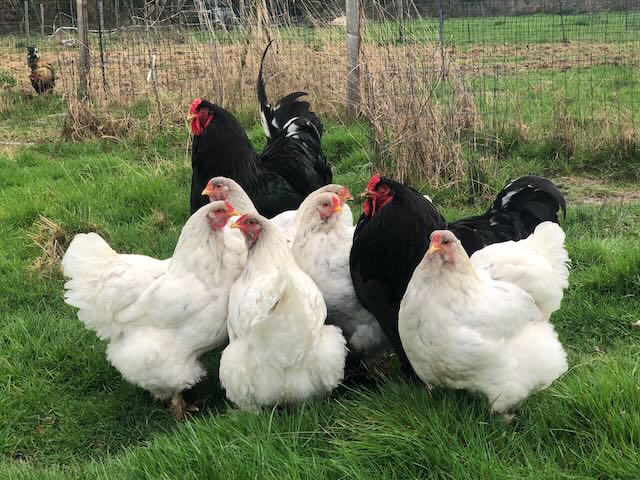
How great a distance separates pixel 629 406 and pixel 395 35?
200 inches

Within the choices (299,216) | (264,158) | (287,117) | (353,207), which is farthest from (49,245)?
(353,207)

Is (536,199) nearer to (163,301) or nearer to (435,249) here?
(435,249)

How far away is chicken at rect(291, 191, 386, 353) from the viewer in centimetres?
Result: 362

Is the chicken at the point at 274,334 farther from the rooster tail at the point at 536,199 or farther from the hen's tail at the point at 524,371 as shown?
the rooster tail at the point at 536,199

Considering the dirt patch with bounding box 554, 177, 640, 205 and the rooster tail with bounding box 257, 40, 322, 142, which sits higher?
the rooster tail with bounding box 257, 40, 322, 142

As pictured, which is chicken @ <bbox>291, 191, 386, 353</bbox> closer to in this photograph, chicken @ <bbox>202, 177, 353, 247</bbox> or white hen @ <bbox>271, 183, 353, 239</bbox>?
white hen @ <bbox>271, 183, 353, 239</bbox>

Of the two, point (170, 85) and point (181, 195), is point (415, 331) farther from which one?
point (170, 85)

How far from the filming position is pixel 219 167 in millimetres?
4902

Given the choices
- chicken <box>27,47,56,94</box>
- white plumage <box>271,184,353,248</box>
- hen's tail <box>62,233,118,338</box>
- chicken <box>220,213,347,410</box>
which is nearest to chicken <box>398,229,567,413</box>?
chicken <box>220,213,347,410</box>

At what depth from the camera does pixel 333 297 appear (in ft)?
11.8

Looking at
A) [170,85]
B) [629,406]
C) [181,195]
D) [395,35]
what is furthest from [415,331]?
[170,85]

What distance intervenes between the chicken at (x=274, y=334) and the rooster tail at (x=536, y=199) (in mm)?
1502

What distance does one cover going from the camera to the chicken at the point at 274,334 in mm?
2975

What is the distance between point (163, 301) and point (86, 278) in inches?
21.0
